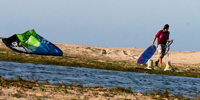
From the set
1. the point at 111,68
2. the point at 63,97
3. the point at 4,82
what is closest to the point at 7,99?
the point at 63,97

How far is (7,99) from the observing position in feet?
30.8

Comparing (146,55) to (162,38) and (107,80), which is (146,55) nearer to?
(162,38)

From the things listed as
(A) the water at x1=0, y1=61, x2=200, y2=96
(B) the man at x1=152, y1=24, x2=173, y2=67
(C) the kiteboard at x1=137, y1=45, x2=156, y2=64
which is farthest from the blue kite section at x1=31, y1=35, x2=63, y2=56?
(A) the water at x1=0, y1=61, x2=200, y2=96

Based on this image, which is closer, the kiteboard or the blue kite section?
the kiteboard

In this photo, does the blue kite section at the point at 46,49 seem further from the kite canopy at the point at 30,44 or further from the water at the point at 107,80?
the water at the point at 107,80

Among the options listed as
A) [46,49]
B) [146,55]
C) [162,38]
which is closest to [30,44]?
[46,49]

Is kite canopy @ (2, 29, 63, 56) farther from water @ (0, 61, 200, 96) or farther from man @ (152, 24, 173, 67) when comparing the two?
water @ (0, 61, 200, 96)

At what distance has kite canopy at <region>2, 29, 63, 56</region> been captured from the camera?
30.0 m

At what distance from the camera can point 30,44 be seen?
30.2m

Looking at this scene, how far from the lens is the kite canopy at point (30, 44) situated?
30.0 meters

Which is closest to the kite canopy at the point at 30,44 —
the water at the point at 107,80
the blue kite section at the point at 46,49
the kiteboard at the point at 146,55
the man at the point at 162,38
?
the blue kite section at the point at 46,49

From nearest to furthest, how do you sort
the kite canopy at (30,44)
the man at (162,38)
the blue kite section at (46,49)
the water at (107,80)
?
the water at (107,80)
the man at (162,38)
the kite canopy at (30,44)
the blue kite section at (46,49)

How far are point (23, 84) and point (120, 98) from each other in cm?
302

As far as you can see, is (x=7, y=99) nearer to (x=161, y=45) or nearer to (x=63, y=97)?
(x=63, y=97)
